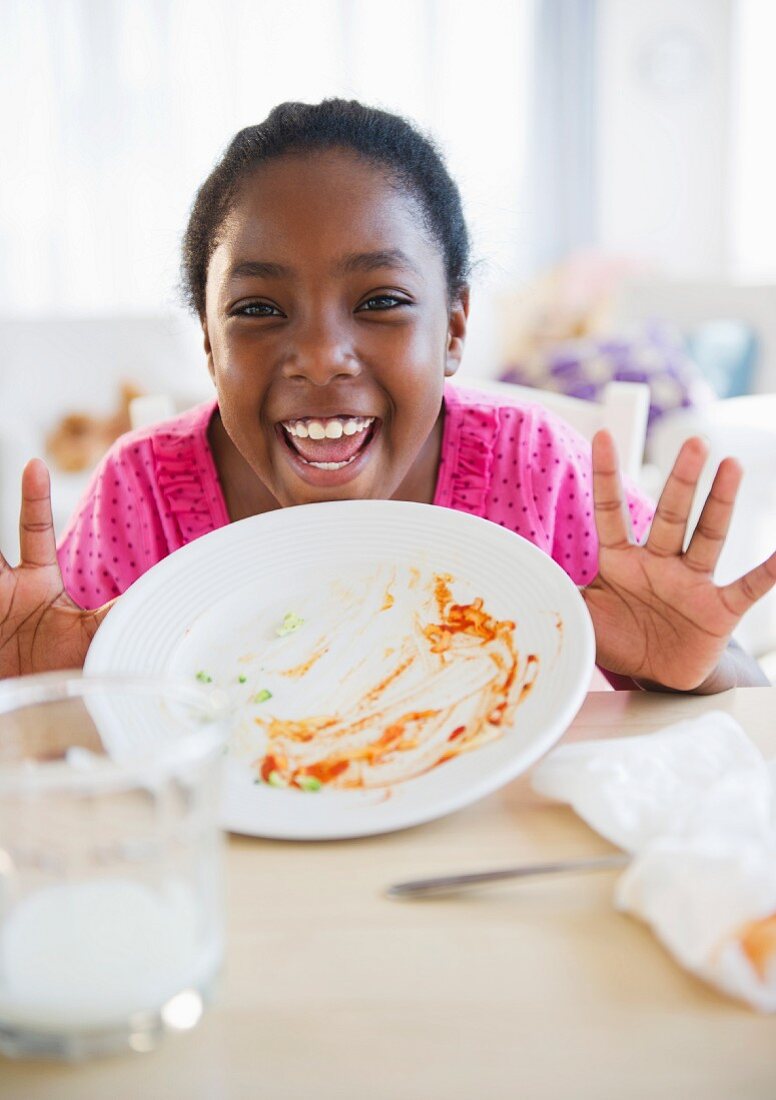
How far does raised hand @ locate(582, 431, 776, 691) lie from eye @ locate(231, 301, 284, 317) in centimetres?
40

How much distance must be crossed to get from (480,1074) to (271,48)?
5.74m

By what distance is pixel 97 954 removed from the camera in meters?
0.52

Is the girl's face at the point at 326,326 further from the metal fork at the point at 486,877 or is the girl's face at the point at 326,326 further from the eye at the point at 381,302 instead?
the metal fork at the point at 486,877

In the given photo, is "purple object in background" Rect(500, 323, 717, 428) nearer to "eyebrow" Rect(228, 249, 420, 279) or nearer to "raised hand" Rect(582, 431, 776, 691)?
"eyebrow" Rect(228, 249, 420, 279)

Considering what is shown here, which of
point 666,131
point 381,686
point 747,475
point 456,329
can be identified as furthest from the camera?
point 666,131

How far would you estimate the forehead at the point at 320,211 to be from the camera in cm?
116

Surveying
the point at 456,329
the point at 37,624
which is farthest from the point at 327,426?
the point at 37,624

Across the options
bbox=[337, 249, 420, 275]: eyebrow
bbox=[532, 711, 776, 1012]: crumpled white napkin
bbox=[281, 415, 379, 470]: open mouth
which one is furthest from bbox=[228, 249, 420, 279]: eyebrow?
bbox=[532, 711, 776, 1012]: crumpled white napkin

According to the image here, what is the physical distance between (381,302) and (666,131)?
18.3 feet

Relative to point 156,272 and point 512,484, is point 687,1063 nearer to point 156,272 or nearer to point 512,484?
point 512,484

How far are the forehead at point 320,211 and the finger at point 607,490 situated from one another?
1.15 feet

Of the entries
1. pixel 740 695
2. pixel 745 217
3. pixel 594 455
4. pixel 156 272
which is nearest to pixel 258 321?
pixel 594 455

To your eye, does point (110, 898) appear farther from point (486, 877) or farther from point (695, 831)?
point (695, 831)

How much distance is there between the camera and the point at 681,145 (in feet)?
20.4
